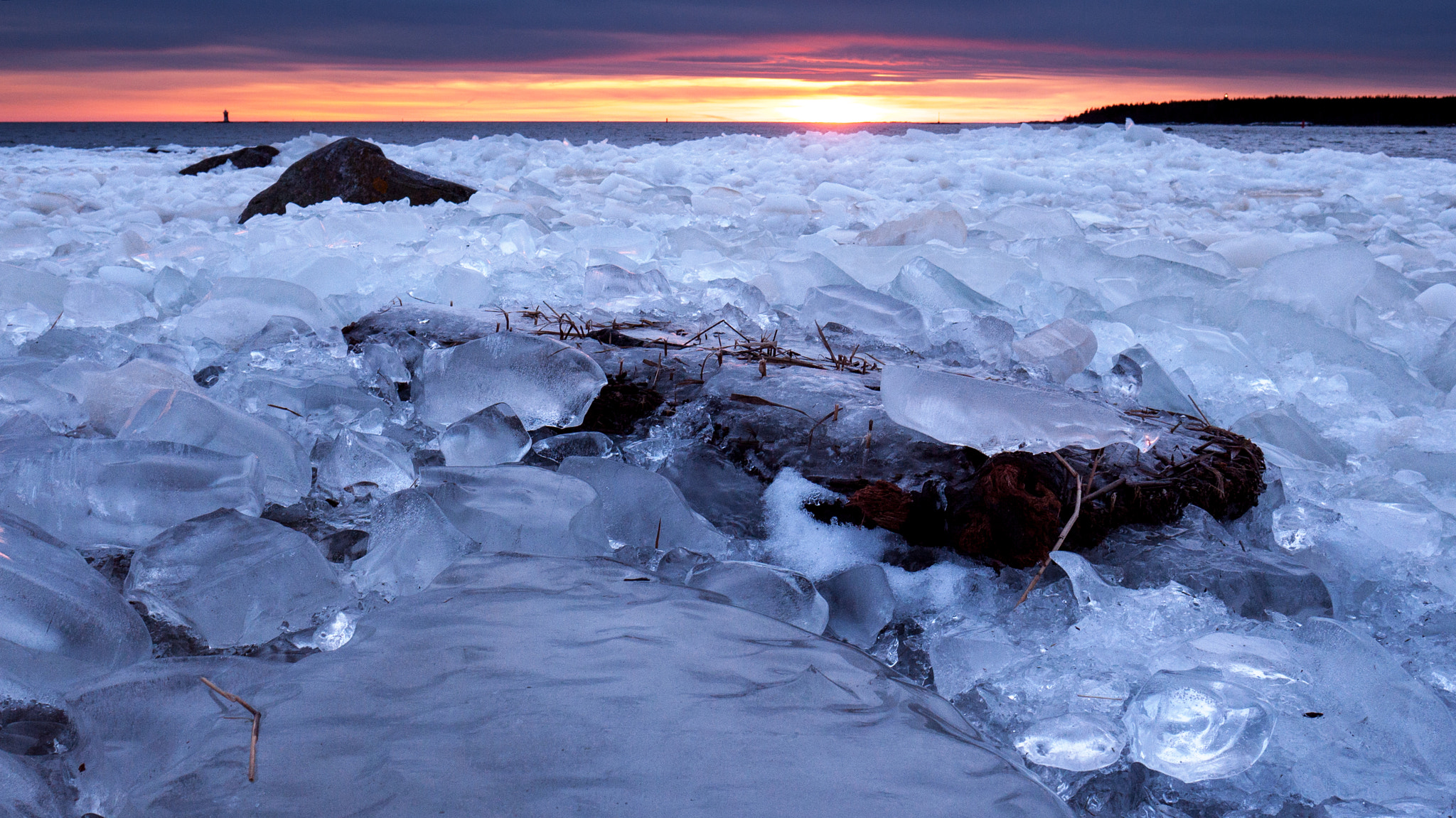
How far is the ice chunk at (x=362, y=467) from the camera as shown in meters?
1.42

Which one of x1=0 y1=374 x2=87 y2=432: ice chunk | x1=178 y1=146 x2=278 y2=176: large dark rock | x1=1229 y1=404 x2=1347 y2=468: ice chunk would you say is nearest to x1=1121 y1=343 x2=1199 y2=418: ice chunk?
x1=1229 y1=404 x2=1347 y2=468: ice chunk

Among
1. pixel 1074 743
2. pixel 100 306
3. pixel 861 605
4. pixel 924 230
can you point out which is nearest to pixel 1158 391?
pixel 861 605

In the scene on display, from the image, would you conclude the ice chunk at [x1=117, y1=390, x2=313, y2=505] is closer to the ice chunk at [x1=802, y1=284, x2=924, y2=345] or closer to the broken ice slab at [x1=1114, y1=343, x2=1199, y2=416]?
the ice chunk at [x1=802, y1=284, x2=924, y2=345]

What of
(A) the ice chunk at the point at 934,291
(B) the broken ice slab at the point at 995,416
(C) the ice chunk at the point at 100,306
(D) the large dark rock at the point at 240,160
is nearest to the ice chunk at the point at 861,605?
(B) the broken ice slab at the point at 995,416

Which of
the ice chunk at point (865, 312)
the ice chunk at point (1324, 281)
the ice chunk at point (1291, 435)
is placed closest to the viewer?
the ice chunk at point (1291, 435)

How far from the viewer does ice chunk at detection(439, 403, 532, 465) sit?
1508mm

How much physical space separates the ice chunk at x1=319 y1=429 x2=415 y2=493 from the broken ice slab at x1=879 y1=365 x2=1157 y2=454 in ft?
2.76

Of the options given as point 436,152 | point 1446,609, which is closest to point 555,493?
point 1446,609

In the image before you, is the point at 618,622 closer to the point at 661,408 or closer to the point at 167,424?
the point at 661,408

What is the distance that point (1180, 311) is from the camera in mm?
2547

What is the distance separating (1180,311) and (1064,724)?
6.65 feet

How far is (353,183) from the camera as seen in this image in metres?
5.46

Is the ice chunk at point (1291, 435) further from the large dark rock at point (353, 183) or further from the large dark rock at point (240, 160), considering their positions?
the large dark rock at point (240, 160)

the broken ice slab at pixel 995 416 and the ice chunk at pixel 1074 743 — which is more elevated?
the broken ice slab at pixel 995 416
